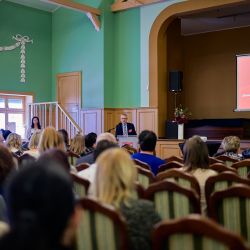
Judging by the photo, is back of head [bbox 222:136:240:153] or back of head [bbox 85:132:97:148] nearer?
back of head [bbox 222:136:240:153]

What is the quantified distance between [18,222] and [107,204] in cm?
98

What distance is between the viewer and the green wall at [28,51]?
35.7ft

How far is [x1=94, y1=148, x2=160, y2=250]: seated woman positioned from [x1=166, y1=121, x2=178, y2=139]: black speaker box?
7.76 m

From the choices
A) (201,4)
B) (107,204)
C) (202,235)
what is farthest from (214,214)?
(201,4)

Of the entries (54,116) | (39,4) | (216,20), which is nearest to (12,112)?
(54,116)

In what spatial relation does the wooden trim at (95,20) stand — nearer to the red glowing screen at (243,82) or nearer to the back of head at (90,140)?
the red glowing screen at (243,82)

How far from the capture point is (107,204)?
1908 millimetres

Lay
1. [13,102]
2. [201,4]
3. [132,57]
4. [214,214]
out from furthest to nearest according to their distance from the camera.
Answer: [13,102] < [132,57] < [201,4] < [214,214]

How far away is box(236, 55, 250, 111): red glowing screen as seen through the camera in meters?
10.5

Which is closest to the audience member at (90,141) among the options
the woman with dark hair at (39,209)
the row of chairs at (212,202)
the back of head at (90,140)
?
the back of head at (90,140)

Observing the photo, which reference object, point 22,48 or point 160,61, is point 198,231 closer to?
point 160,61

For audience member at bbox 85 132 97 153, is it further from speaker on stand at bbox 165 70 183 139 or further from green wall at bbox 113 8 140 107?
green wall at bbox 113 8 140 107

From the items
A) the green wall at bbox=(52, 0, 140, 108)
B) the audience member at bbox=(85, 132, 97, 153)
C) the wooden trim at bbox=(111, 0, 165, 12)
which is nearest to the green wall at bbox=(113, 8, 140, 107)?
the green wall at bbox=(52, 0, 140, 108)

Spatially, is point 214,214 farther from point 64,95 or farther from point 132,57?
point 64,95
